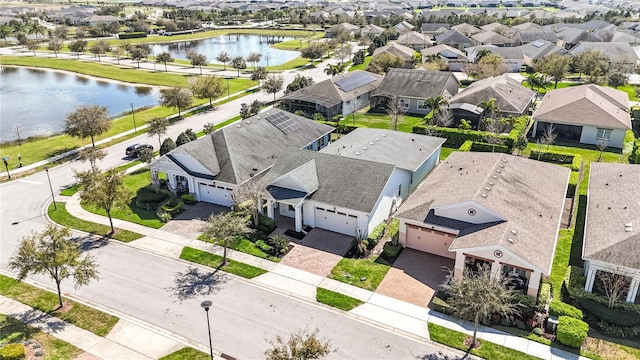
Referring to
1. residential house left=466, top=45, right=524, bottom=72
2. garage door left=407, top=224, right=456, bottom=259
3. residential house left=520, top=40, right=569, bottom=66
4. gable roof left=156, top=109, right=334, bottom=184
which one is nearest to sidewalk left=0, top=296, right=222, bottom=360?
gable roof left=156, top=109, right=334, bottom=184

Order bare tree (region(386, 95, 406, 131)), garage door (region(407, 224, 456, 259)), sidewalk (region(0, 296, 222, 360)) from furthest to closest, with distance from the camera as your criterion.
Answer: bare tree (region(386, 95, 406, 131)), garage door (region(407, 224, 456, 259)), sidewalk (region(0, 296, 222, 360))

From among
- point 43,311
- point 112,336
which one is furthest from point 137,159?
point 112,336

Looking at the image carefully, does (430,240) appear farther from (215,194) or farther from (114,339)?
(114,339)

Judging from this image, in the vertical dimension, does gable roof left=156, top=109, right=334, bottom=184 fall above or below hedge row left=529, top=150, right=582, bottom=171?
above

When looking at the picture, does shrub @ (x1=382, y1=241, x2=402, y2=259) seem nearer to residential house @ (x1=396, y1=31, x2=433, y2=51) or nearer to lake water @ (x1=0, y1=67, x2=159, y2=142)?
lake water @ (x1=0, y1=67, x2=159, y2=142)

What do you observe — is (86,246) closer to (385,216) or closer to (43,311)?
(43,311)

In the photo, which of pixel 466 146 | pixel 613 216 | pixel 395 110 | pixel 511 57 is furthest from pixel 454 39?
pixel 613 216
